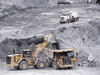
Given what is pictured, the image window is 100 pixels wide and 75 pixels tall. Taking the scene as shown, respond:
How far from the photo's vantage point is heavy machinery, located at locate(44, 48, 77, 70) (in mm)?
11268

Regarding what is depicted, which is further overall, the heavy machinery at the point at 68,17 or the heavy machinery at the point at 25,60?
the heavy machinery at the point at 68,17

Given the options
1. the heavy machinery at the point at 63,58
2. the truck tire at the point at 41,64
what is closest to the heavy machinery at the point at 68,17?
the heavy machinery at the point at 63,58

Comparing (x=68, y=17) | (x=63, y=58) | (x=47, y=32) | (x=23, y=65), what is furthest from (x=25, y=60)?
(x=68, y=17)

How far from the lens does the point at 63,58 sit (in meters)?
11.3

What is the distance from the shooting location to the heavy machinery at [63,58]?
444 inches

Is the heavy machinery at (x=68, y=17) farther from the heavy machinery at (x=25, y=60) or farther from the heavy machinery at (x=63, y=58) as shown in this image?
the heavy machinery at (x=63, y=58)

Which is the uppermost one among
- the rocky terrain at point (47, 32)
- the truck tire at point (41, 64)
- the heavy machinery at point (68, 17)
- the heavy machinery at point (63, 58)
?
the heavy machinery at point (68, 17)

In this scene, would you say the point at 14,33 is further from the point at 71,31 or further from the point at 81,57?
the point at 81,57

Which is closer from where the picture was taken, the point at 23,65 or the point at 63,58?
the point at 63,58

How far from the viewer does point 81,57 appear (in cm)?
1316

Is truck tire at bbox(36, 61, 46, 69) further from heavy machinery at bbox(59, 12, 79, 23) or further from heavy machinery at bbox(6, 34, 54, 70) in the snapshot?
heavy machinery at bbox(59, 12, 79, 23)

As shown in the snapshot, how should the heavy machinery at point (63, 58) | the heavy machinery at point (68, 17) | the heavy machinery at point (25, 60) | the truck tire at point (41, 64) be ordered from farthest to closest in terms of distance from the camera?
1. the heavy machinery at point (68, 17)
2. the truck tire at point (41, 64)
3. the heavy machinery at point (25, 60)
4. the heavy machinery at point (63, 58)

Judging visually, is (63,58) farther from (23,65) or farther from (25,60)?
(23,65)

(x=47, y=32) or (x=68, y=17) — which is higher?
(x=68, y=17)
